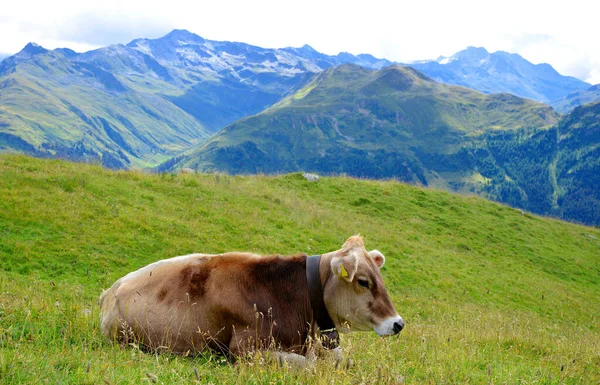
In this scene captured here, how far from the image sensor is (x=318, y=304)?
6926mm

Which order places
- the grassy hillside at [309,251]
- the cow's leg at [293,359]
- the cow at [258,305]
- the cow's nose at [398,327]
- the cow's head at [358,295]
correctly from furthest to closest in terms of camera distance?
1. the cow at [258,305]
2. the cow's head at [358,295]
3. the cow's nose at [398,327]
4. the cow's leg at [293,359]
5. the grassy hillside at [309,251]

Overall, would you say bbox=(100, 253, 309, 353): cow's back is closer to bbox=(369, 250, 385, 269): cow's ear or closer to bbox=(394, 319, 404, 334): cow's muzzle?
bbox=(369, 250, 385, 269): cow's ear

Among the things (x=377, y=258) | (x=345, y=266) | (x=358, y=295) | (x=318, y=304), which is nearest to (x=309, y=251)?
(x=377, y=258)

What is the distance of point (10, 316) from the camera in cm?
679

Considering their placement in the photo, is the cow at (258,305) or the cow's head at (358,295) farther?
the cow at (258,305)

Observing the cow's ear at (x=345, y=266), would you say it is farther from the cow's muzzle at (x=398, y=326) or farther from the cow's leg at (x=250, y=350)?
the cow's leg at (x=250, y=350)

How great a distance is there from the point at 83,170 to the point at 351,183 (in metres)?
21.3

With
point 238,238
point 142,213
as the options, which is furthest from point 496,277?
point 142,213

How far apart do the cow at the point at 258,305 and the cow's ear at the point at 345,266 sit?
0.01m

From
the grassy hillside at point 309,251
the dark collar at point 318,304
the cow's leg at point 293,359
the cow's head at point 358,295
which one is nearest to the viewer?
the grassy hillside at point 309,251

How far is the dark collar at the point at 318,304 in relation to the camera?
6910 millimetres

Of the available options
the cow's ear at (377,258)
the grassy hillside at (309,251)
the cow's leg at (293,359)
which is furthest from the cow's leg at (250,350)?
the cow's ear at (377,258)

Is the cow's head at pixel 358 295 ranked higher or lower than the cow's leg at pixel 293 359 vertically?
higher

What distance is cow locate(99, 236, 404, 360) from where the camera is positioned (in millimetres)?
6543
